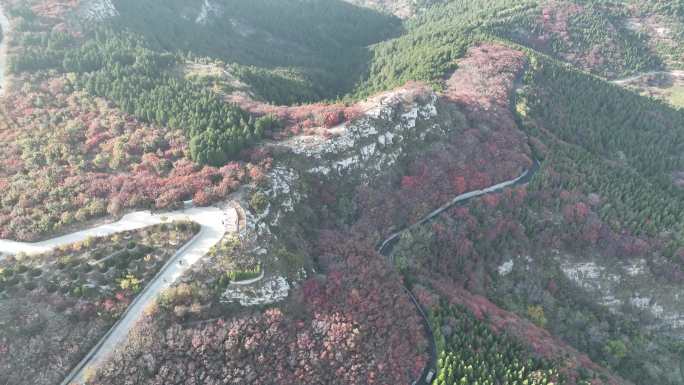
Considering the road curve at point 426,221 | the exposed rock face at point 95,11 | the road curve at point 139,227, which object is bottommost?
the road curve at point 426,221

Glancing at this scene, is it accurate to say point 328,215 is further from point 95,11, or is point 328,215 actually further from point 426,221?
point 95,11

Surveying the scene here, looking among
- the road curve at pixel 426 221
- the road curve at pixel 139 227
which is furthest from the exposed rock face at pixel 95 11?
the road curve at pixel 426 221

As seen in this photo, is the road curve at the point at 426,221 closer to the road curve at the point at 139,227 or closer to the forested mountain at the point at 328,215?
the forested mountain at the point at 328,215

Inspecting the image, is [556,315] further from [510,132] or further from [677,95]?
[677,95]

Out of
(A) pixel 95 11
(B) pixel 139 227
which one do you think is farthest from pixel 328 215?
(A) pixel 95 11

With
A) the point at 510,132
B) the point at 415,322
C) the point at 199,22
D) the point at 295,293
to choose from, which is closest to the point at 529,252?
the point at 510,132
